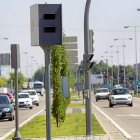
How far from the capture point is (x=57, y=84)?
78.9 ft

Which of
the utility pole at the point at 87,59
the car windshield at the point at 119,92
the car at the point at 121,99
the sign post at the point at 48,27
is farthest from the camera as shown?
the car windshield at the point at 119,92

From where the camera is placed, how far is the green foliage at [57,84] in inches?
925

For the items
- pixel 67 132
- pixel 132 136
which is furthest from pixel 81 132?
pixel 132 136

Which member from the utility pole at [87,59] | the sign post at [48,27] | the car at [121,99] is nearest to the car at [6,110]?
the utility pole at [87,59]

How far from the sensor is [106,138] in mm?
18641

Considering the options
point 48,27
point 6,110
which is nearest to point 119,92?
point 6,110

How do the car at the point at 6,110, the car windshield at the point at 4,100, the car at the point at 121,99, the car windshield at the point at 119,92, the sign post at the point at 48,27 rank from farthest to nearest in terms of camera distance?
the car windshield at the point at 119,92
the car at the point at 121,99
the car windshield at the point at 4,100
the car at the point at 6,110
the sign post at the point at 48,27

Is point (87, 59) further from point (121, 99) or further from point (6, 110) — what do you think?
point (121, 99)

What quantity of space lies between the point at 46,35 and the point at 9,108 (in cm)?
2099

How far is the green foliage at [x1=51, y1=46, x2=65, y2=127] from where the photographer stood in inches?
925

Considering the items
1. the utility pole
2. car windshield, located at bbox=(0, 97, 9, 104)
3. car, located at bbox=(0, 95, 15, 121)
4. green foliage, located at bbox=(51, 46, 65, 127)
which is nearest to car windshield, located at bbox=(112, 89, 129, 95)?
car windshield, located at bbox=(0, 97, 9, 104)

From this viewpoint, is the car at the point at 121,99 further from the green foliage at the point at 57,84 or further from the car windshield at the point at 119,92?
the green foliage at the point at 57,84

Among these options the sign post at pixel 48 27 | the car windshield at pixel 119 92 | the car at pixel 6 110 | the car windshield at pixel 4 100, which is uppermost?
the sign post at pixel 48 27

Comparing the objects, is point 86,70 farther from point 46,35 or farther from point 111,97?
point 111,97
